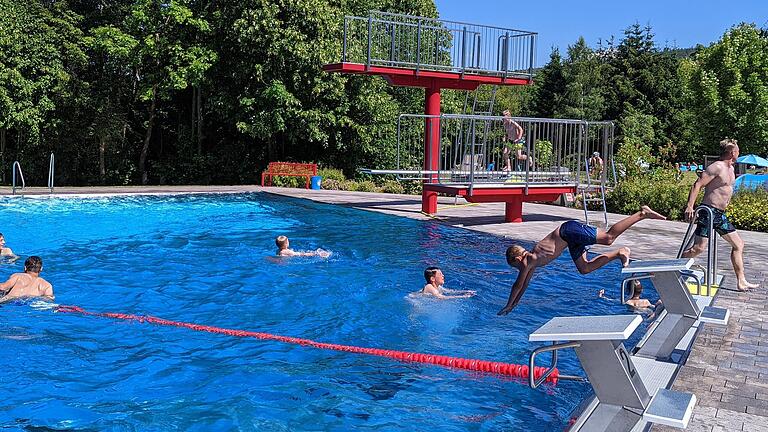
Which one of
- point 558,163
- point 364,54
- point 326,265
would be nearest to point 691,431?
point 326,265

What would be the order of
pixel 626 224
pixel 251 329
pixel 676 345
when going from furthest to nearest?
pixel 251 329 → pixel 626 224 → pixel 676 345

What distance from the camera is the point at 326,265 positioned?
13.5 meters

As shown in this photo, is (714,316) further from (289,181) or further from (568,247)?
(289,181)

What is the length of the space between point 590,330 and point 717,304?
5647mm

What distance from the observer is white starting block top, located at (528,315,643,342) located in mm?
4043

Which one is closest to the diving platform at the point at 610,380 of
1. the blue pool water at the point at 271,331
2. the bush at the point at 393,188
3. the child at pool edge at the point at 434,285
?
the blue pool water at the point at 271,331

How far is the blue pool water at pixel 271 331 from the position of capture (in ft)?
21.4

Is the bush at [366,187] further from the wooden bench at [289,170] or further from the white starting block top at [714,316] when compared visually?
the white starting block top at [714,316]

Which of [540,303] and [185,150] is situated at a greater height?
[185,150]

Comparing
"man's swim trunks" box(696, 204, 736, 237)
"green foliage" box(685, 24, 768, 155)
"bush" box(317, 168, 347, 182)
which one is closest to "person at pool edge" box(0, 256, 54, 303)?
"man's swim trunks" box(696, 204, 736, 237)

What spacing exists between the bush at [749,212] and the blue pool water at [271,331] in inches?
239

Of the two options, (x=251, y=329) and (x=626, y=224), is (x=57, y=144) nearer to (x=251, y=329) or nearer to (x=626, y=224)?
(x=251, y=329)

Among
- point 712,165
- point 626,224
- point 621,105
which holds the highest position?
point 621,105

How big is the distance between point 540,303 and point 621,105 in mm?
49626
